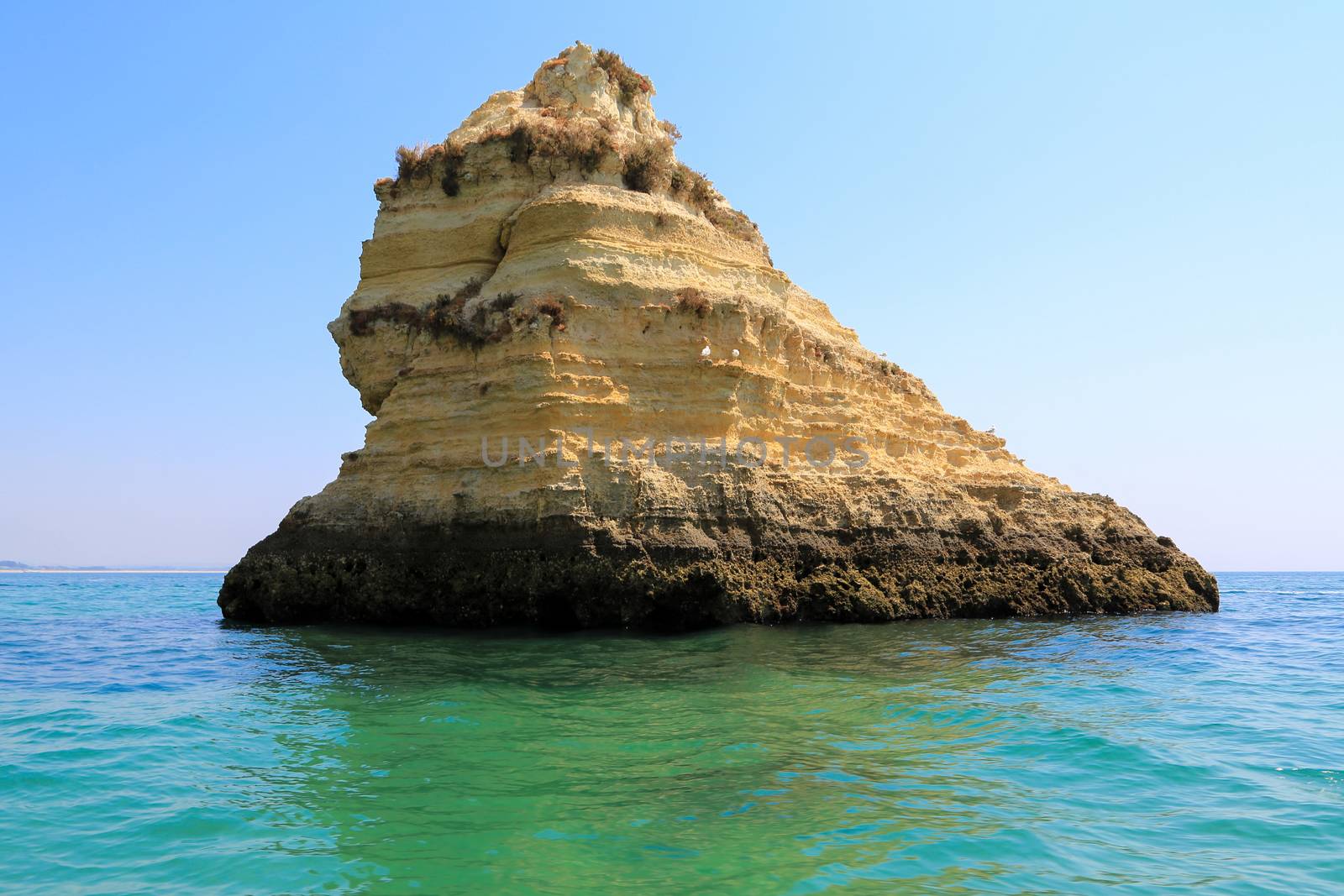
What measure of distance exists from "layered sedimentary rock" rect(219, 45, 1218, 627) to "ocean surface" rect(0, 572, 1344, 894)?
2614mm

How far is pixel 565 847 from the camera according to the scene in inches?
240

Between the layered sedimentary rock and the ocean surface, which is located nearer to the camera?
the ocean surface

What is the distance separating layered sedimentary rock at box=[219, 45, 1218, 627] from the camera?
666 inches

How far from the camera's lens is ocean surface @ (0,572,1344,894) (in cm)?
584

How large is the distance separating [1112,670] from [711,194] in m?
14.0

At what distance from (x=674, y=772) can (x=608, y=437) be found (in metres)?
10.0

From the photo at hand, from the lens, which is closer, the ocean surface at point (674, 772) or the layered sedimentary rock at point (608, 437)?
the ocean surface at point (674, 772)

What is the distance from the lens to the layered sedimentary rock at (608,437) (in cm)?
1692

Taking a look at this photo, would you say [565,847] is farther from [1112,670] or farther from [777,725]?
[1112,670]

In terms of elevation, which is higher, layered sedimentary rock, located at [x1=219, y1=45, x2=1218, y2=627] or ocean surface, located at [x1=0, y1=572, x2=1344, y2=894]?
layered sedimentary rock, located at [x1=219, y1=45, x2=1218, y2=627]

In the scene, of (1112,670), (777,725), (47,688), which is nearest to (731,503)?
(1112,670)

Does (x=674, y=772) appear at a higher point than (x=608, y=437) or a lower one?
lower

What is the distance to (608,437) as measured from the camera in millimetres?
17297

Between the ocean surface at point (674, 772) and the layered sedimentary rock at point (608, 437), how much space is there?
261 centimetres
